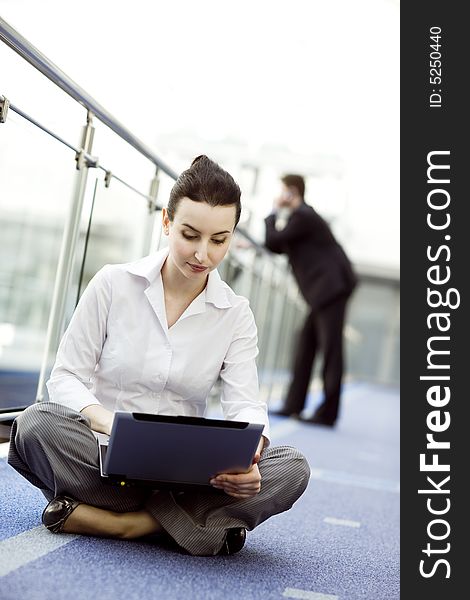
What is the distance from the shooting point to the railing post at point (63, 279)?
2.73 meters

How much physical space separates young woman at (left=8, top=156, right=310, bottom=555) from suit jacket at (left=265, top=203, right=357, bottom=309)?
425 cm

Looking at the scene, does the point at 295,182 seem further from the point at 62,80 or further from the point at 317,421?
the point at 62,80

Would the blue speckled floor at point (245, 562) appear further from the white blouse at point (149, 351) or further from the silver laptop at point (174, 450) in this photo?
the white blouse at point (149, 351)

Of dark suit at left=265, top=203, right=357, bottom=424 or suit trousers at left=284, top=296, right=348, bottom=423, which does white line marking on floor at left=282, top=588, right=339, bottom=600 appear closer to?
dark suit at left=265, top=203, right=357, bottom=424

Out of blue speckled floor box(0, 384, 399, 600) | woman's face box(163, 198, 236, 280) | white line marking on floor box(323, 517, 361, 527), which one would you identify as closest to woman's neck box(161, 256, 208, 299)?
woman's face box(163, 198, 236, 280)

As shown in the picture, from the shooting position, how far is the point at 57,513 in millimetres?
1965

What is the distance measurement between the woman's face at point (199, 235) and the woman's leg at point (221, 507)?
0.46m

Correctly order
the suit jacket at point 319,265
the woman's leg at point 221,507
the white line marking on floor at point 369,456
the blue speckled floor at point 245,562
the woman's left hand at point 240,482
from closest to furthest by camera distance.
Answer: the blue speckled floor at point 245,562 < the woman's left hand at point 240,482 < the woman's leg at point 221,507 < the white line marking on floor at point 369,456 < the suit jacket at point 319,265

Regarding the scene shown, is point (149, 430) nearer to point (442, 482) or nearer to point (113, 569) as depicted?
point (113, 569)

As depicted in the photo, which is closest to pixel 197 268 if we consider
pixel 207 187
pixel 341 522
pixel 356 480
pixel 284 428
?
pixel 207 187

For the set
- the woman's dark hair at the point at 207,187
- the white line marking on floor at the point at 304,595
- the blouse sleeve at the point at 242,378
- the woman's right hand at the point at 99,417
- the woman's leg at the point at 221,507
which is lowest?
the white line marking on floor at the point at 304,595

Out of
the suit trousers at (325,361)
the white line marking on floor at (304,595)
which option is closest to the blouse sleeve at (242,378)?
the white line marking on floor at (304,595)

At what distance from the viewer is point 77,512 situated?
198 centimetres

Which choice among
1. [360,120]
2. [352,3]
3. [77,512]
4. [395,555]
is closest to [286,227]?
[352,3]
